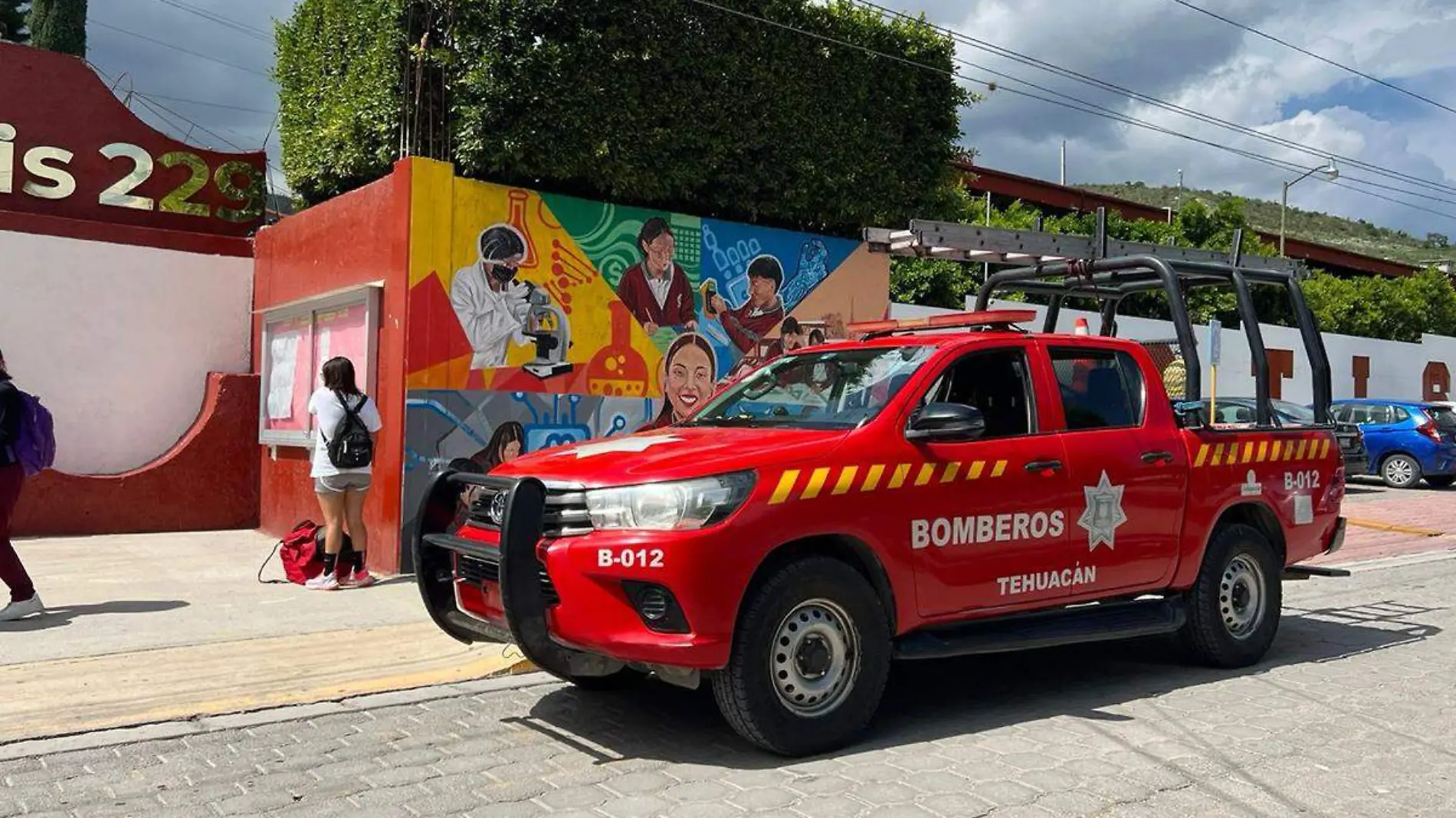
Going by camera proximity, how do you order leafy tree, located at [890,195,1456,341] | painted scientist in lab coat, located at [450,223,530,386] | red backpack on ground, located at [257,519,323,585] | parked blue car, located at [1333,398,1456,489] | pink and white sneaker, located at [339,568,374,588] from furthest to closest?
leafy tree, located at [890,195,1456,341] → parked blue car, located at [1333,398,1456,489] → painted scientist in lab coat, located at [450,223,530,386] → red backpack on ground, located at [257,519,323,585] → pink and white sneaker, located at [339,568,374,588]

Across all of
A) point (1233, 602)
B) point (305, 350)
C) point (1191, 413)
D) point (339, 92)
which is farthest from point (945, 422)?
point (339, 92)

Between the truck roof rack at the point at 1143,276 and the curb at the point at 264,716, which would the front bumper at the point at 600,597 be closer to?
the curb at the point at 264,716

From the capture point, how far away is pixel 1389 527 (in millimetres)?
14703

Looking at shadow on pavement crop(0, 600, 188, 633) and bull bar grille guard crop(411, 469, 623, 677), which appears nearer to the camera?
bull bar grille guard crop(411, 469, 623, 677)

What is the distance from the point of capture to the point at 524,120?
32.8 ft

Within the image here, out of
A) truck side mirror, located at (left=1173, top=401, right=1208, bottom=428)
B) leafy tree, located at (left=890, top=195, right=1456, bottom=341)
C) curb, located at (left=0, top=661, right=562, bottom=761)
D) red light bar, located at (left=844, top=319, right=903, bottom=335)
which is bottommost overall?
curb, located at (left=0, top=661, right=562, bottom=761)

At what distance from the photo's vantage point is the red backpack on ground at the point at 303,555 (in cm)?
935

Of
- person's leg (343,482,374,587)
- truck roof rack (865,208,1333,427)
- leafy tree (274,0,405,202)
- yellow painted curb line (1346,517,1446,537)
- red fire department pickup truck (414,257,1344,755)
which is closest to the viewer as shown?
red fire department pickup truck (414,257,1344,755)

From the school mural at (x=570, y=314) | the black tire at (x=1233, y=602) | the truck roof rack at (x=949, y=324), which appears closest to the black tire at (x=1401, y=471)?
the school mural at (x=570, y=314)

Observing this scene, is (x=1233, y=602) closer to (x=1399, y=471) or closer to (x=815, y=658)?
(x=815, y=658)

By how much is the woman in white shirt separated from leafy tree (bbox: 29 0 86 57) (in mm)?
24177

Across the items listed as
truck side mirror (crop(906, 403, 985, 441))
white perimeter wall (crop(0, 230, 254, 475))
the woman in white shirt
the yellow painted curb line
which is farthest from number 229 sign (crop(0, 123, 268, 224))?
the yellow painted curb line

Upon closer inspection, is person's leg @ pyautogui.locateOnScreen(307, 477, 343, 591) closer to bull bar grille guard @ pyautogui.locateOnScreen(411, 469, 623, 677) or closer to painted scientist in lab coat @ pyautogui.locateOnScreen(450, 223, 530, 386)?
painted scientist in lab coat @ pyautogui.locateOnScreen(450, 223, 530, 386)

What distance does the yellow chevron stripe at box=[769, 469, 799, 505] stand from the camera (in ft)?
16.2
